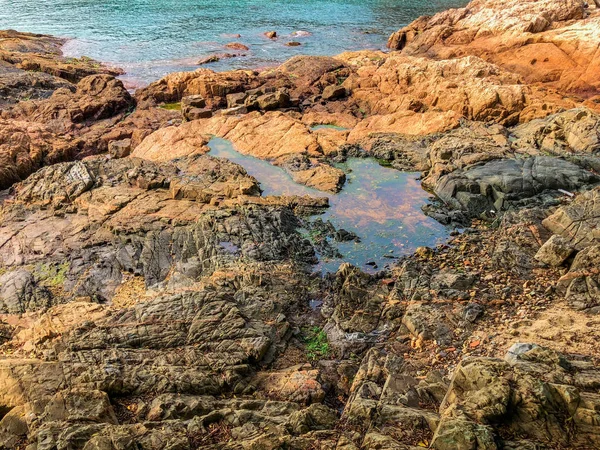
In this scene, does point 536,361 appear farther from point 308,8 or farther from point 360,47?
point 308,8

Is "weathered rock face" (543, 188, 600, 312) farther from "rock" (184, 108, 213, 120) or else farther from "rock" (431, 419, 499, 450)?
"rock" (184, 108, 213, 120)

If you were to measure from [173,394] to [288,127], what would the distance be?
20278mm

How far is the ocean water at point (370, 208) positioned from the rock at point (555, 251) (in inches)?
168

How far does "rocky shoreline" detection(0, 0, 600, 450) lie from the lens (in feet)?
28.8

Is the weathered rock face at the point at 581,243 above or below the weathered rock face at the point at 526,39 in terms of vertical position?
below

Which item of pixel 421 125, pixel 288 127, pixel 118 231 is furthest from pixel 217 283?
pixel 421 125

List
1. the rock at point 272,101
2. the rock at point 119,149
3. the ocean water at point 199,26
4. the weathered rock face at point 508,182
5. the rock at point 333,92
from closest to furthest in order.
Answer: the weathered rock face at point 508,182 → the rock at point 119,149 → the rock at point 272,101 → the rock at point 333,92 → the ocean water at point 199,26

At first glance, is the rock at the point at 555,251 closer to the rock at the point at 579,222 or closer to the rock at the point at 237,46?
the rock at the point at 579,222

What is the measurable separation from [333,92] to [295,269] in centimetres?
1877

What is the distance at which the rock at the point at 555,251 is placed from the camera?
1491 cm

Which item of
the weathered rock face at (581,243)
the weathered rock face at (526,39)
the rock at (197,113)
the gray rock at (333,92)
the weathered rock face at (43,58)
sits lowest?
the weathered rock face at (581,243)

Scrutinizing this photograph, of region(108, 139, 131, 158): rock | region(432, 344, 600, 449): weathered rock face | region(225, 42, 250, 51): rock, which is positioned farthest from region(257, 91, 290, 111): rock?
region(432, 344, 600, 449): weathered rock face

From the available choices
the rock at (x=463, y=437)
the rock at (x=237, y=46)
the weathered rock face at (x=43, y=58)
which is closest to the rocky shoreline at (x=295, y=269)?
the rock at (x=463, y=437)

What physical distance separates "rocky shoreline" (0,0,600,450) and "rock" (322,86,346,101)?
0.49 feet
